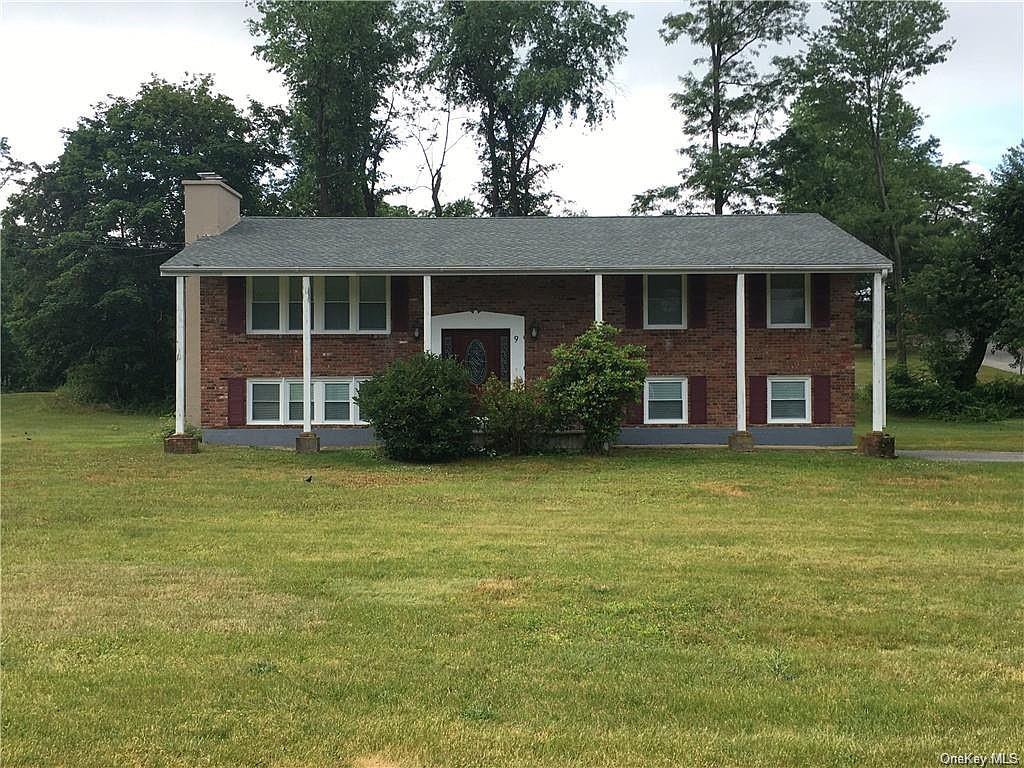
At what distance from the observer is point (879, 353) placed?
65.6 feet

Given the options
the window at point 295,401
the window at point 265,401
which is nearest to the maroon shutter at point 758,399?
the window at point 295,401

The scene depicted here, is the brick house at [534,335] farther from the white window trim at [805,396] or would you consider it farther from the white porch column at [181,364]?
the white porch column at [181,364]

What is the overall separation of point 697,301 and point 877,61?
22011 mm

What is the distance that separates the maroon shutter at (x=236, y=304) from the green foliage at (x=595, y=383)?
7.45m

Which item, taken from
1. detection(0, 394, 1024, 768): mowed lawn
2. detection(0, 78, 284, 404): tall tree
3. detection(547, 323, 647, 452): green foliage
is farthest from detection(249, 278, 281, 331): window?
detection(0, 78, 284, 404): tall tree

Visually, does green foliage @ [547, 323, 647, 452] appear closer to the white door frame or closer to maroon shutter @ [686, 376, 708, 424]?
the white door frame

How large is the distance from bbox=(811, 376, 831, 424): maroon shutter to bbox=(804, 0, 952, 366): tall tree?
16895mm

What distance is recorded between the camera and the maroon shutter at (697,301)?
21.2 metres

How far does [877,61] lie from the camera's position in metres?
37.4

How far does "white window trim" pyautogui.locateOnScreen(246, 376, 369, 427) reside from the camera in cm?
2134

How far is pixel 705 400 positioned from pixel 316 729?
58.3 ft

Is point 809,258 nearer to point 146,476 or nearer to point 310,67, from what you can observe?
point 146,476

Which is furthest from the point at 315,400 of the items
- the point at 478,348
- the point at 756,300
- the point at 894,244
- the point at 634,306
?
the point at 894,244

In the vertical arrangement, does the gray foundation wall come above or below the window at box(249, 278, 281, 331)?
below
